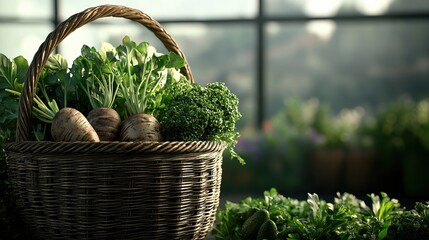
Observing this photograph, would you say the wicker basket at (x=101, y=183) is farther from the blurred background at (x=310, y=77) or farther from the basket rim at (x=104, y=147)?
the blurred background at (x=310, y=77)

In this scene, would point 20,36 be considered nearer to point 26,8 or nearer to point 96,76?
point 26,8

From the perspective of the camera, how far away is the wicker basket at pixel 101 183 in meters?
1.45

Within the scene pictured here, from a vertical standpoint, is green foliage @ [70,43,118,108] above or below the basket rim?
above

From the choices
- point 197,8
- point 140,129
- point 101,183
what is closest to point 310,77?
point 197,8

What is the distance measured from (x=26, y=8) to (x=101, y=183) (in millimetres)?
3003

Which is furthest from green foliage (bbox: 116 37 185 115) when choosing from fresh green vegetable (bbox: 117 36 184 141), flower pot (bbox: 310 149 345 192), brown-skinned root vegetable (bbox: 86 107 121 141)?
flower pot (bbox: 310 149 345 192)

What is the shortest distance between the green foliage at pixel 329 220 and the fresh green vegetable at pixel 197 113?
23 cm

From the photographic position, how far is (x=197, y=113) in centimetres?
161

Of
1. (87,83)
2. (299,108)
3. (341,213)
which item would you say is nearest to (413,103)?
(299,108)

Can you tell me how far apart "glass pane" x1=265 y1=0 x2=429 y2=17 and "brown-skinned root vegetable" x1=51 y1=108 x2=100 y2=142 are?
8.27 feet

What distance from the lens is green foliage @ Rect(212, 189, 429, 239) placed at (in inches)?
62.3

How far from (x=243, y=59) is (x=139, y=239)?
2509 mm

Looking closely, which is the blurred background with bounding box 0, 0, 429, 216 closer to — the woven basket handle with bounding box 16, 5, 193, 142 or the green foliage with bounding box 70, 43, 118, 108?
the green foliage with bounding box 70, 43, 118, 108

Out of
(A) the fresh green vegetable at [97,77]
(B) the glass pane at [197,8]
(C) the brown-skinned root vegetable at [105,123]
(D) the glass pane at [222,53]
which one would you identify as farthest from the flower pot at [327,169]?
(C) the brown-skinned root vegetable at [105,123]
